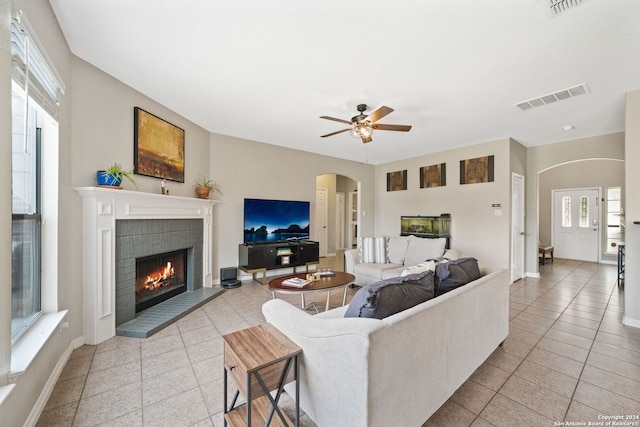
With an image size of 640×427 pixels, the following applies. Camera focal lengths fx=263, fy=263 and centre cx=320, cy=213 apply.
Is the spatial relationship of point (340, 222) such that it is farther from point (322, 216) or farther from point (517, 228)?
point (517, 228)

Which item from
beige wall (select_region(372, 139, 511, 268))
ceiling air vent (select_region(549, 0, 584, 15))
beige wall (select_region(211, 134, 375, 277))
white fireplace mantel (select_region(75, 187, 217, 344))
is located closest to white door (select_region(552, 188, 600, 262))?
beige wall (select_region(372, 139, 511, 268))

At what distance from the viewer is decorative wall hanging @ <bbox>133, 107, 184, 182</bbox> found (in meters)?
3.01

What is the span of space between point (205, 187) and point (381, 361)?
3746 mm

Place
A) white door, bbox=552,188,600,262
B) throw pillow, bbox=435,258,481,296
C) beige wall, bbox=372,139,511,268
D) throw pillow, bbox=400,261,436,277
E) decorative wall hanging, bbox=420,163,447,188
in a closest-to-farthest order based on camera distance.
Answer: throw pillow, bbox=435,258,481,296
throw pillow, bbox=400,261,436,277
beige wall, bbox=372,139,511,268
decorative wall hanging, bbox=420,163,447,188
white door, bbox=552,188,600,262

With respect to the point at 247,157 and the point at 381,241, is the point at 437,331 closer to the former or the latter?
the point at 381,241

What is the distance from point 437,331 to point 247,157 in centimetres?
427

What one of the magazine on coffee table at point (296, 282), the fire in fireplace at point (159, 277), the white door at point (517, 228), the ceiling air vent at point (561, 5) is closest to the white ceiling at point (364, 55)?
the ceiling air vent at point (561, 5)

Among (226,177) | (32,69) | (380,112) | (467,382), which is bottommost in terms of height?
(467,382)

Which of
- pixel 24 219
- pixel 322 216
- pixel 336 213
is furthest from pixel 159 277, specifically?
pixel 336 213

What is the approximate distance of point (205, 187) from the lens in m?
4.10

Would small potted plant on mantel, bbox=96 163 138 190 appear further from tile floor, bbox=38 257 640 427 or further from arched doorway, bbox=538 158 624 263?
arched doorway, bbox=538 158 624 263

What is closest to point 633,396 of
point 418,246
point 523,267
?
point 418,246

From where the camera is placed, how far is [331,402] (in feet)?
4.06

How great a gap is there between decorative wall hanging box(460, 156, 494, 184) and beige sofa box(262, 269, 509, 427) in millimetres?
3886
